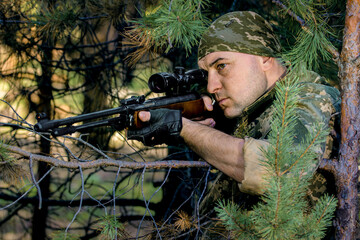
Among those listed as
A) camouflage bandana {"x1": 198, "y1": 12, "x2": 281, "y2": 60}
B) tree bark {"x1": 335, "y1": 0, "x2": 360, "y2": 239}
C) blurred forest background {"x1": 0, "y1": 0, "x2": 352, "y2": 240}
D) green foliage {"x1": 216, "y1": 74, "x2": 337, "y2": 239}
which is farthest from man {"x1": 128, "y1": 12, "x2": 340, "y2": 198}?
blurred forest background {"x1": 0, "y1": 0, "x2": 352, "y2": 240}

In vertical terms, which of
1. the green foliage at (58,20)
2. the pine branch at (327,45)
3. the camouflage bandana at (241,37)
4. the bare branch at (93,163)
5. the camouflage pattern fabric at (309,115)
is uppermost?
the green foliage at (58,20)

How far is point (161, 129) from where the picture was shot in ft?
6.33

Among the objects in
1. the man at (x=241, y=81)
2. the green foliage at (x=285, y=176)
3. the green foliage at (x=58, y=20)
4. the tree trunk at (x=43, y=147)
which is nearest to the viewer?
the green foliage at (x=285, y=176)

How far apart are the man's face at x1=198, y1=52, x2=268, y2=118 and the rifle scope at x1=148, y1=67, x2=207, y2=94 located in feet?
1.05

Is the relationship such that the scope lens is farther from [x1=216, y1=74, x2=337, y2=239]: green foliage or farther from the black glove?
[x1=216, y1=74, x2=337, y2=239]: green foliage

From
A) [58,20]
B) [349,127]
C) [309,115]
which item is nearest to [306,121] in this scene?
[309,115]

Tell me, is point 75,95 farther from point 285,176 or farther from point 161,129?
point 285,176

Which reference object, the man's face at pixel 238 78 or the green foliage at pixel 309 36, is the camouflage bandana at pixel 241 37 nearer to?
the man's face at pixel 238 78

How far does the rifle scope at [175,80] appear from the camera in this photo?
2262 millimetres

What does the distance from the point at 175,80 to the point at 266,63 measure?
63 centimetres

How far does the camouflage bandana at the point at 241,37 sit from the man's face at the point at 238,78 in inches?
1.7

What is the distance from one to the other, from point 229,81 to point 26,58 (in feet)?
8.37

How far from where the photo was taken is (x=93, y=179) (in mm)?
4395

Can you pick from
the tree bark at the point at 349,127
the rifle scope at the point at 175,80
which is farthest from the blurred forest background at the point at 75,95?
the tree bark at the point at 349,127
